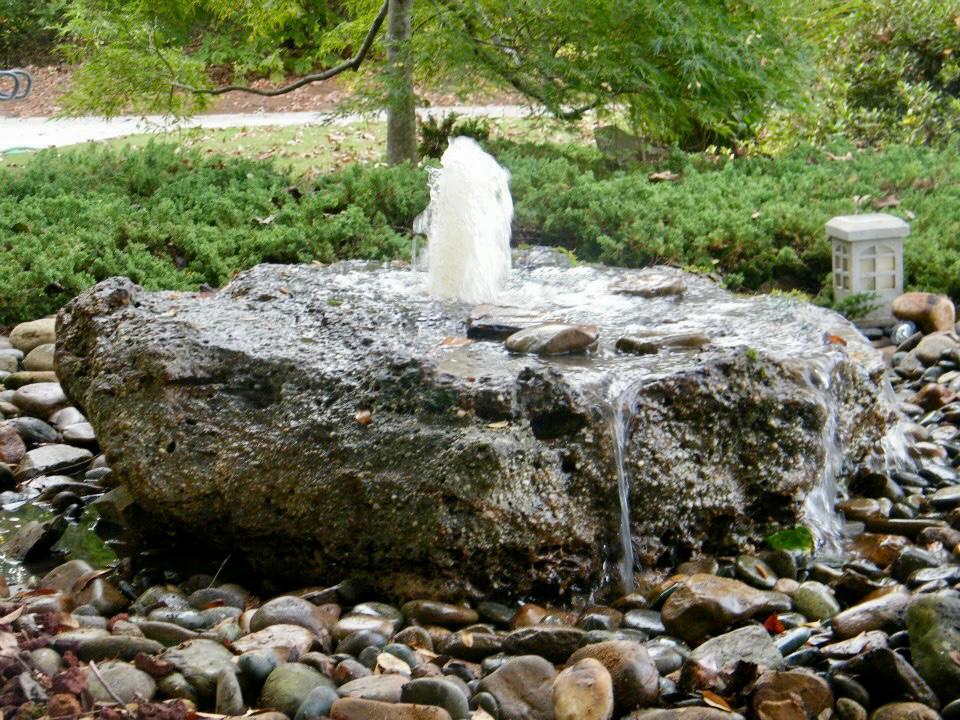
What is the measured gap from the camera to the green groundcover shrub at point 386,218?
7082 mm

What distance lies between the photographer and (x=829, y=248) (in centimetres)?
748

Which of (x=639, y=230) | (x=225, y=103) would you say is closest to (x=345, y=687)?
(x=639, y=230)

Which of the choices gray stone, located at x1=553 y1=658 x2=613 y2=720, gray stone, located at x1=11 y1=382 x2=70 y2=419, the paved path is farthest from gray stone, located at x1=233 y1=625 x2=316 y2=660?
the paved path

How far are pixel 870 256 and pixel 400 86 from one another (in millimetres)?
3936

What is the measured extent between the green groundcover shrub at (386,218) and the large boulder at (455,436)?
8.34 ft

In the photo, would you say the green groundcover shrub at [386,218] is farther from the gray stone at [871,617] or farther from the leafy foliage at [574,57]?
the gray stone at [871,617]

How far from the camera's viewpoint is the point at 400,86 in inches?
357

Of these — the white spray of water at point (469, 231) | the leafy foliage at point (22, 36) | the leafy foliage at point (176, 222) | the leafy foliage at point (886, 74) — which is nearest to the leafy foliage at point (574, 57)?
the leafy foliage at point (176, 222)

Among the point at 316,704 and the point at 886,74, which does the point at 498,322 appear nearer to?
the point at 316,704

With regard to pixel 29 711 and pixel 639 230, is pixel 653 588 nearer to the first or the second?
pixel 29 711

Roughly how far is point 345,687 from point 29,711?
2.55 ft

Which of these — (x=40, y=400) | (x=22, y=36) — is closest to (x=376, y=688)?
(x=40, y=400)

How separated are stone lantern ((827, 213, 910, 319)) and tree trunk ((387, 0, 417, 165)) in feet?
11.4

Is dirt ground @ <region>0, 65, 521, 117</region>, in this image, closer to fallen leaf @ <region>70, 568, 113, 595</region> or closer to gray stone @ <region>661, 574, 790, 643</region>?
fallen leaf @ <region>70, 568, 113, 595</region>
